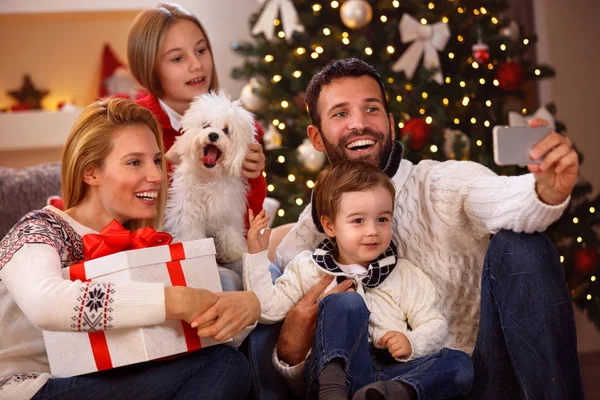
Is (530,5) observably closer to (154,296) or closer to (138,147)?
(138,147)

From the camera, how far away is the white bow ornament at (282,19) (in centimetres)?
368

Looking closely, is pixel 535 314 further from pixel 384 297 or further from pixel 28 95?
pixel 28 95

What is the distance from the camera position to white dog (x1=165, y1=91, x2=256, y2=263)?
2.25 m

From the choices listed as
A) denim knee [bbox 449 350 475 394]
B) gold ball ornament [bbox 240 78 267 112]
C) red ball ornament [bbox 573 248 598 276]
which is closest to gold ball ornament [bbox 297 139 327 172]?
gold ball ornament [bbox 240 78 267 112]

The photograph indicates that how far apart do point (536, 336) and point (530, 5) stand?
316 cm

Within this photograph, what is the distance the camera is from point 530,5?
4.38m

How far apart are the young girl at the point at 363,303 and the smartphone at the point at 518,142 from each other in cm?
52

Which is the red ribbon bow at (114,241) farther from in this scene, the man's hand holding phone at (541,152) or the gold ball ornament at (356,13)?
the gold ball ornament at (356,13)

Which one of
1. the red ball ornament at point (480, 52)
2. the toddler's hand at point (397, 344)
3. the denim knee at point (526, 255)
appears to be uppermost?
the red ball ornament at point (480, 52)

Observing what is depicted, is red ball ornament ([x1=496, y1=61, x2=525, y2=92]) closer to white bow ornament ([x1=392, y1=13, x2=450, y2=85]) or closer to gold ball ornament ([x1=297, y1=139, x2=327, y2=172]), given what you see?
white bow ornament ([x1=392, y1=13, x2=450, y2=85])

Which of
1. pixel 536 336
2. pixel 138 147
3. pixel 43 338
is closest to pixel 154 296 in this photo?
pixel 43 338

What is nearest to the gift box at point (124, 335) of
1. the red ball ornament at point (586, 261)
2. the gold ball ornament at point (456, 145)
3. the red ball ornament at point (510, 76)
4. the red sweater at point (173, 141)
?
the red sweater at point (173, 141)

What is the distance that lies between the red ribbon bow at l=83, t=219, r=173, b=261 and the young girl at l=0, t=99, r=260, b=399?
3.1 inches

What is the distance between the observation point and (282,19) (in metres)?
3.72
